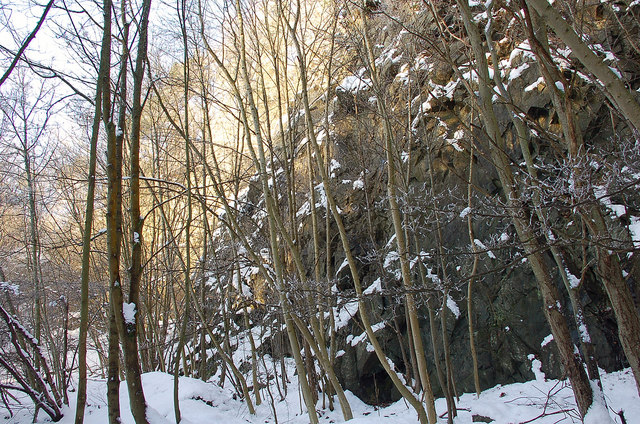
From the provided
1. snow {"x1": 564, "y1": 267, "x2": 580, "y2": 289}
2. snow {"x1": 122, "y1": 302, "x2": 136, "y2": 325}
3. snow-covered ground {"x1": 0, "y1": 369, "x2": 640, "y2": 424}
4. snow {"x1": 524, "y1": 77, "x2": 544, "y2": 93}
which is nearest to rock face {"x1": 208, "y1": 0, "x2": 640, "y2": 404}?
snow {"x1": 524, "y1": 77, "x2": 544, "y2": 93}

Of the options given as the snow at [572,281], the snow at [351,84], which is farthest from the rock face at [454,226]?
the snow at [572,281]

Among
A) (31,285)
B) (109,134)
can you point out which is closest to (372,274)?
(109,134)

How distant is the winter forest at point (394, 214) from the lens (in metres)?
2.93

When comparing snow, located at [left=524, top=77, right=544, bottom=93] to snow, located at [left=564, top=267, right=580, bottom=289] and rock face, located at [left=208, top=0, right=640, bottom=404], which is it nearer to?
rock face, located at [left=208, top=0, right=640, bottom=404]

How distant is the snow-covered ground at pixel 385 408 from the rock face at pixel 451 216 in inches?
16.4

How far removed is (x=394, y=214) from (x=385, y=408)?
495 centimetres

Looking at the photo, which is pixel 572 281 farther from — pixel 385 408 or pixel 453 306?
pixel 385 408

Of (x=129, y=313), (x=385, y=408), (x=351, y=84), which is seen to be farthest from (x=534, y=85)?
(x=129, y=313)

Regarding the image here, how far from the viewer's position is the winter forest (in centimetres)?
293

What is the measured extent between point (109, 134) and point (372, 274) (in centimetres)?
656

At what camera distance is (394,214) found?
13.9ft

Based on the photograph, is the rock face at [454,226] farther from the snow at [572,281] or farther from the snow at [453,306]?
the snow at [572,281]

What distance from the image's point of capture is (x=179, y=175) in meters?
9.82

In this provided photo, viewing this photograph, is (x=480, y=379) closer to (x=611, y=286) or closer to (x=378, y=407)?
(x=378, y=407)
